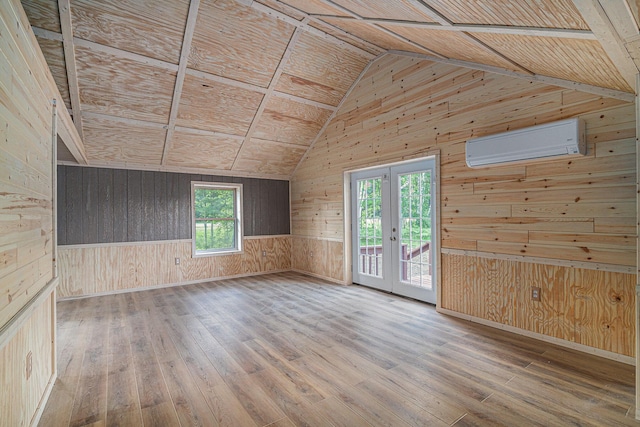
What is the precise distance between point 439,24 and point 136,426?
11.6 feet

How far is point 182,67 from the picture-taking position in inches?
151

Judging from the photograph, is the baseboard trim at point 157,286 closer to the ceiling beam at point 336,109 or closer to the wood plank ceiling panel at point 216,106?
the ceiling beam at point 336,109

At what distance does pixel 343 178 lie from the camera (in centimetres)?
539

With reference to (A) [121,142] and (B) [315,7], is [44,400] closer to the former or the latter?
(A) [121,142]

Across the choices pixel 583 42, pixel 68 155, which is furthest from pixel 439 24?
pixel 68 155

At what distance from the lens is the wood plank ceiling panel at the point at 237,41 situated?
3.39m

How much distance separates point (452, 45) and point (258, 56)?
242cm

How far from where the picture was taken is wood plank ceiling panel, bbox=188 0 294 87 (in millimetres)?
3395

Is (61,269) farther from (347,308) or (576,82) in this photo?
(576,82)

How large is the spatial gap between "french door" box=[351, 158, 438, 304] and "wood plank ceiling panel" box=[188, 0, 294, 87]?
2.31m

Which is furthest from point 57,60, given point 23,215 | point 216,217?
point 216,217

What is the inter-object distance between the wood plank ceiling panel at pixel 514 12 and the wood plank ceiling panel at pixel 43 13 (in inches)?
135

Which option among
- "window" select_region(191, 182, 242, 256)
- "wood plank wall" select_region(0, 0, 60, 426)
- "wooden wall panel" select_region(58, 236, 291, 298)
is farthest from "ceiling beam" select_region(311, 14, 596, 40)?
"wooden wall panel" select_region(58, 236, 291, 298)

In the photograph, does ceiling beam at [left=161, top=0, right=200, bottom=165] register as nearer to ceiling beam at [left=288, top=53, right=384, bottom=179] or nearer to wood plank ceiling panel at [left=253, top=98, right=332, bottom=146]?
wood plank ceiling panel at [left=253, top=98, right=332, bottom=146]
